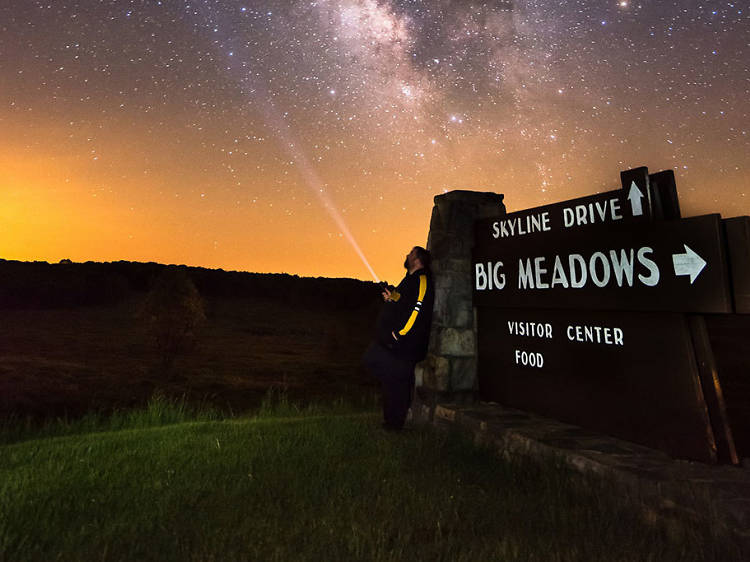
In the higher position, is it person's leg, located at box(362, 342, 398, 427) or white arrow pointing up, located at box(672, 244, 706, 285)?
white arrow pointing up, located at box(672, 244, 706, 285)

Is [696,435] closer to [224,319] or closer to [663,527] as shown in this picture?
[663,527]

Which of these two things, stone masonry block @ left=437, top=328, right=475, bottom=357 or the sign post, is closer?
the sign post

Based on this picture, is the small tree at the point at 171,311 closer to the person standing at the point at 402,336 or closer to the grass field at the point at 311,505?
the grass field at the point at 311,505

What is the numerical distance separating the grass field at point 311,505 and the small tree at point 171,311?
9.83 m

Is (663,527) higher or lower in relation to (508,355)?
lower

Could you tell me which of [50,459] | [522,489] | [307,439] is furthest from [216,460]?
[522,489]

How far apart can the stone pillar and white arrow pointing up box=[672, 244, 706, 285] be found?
92.2 inches

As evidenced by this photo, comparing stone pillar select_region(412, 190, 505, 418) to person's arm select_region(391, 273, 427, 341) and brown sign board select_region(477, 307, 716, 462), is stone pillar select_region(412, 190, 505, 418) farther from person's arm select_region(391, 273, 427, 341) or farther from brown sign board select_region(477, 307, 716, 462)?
person's arm select_region(391, 273, 427, 341)

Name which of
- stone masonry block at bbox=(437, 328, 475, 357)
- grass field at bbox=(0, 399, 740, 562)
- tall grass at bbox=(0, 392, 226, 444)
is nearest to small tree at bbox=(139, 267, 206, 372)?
tall grass at bbox=(0, 392, 226, 444)

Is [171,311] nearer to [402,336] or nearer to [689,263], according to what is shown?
[402,336]

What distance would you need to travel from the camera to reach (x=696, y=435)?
10.7ft

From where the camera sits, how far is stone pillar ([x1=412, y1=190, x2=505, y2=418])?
5.39m

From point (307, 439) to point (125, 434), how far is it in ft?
6.89

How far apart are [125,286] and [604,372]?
40.3 meters
